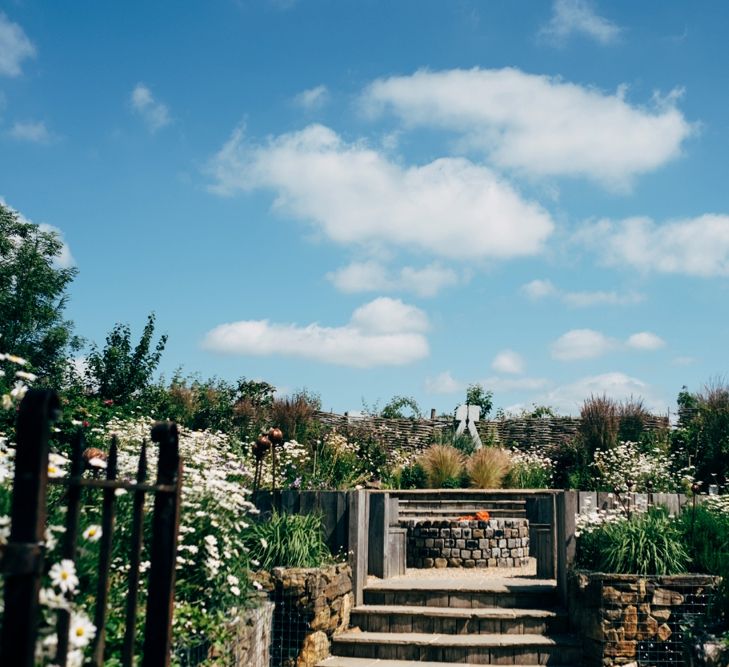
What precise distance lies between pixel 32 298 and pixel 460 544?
714 inches

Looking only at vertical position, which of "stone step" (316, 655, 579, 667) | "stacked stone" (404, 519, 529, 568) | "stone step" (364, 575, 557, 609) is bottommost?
"stone step" (316, 655, 579, 667)

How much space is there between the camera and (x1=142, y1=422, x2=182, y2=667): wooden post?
3270mm

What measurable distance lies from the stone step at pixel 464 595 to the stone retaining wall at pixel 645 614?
4.30 ft

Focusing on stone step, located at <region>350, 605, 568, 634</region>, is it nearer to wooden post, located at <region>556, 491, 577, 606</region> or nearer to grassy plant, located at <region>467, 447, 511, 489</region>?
wooden post, located at <region>556, 491, 577, 606</region>

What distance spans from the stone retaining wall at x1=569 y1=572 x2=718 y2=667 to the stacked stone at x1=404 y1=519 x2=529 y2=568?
3.68m

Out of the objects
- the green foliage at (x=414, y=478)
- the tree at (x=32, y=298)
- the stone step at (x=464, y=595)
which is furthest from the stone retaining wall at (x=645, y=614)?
the tree at (x=32, y=298)

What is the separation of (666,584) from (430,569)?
13.6ft

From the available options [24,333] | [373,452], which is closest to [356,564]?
[373,452]

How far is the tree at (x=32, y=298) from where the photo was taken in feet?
81.8

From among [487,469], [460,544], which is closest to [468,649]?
[460,544]

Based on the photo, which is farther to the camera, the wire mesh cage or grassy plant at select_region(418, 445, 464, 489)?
grassy plant at select_region(418, 445, 464, 489)

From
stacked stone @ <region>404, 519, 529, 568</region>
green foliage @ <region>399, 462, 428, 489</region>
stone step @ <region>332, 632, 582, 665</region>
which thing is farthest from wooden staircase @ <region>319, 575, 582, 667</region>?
green foliage @ <region>399, 462, 428, 489</region>

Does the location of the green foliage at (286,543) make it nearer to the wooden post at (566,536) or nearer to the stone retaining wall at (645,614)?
the wooden post at (566,536)

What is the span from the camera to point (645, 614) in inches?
313
